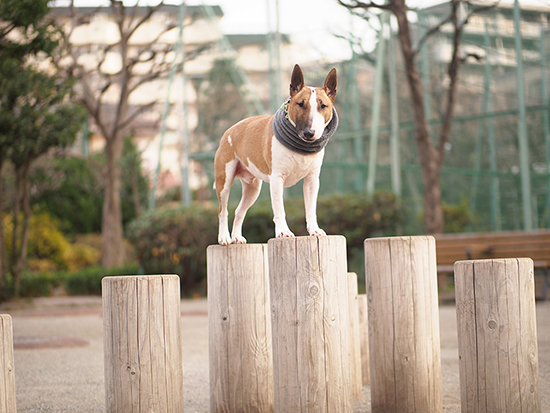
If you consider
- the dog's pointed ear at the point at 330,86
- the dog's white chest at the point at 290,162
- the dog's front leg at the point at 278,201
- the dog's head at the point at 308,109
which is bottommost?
the dog's front leg at the point at 278,201

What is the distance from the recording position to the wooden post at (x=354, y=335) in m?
4.75

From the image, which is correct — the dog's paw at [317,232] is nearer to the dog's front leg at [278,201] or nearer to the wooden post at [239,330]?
the dog's front leg at [278,201]

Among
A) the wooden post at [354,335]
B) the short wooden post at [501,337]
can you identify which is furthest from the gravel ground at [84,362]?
the short wooden post at [501,337]

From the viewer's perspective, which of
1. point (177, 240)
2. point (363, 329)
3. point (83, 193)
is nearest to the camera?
point (363, 329)

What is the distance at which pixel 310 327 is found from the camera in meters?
3.62

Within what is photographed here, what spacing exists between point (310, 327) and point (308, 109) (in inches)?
48.8

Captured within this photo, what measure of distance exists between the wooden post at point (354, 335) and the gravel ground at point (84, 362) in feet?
0.43

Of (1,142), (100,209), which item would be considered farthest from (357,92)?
(100,209)

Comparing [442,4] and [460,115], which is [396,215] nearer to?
[460,115]

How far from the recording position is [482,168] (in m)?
14.7

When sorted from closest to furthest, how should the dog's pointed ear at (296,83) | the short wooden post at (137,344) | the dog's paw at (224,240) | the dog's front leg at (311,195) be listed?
the short wooden post at (137,344), the dog's pointed ear at (296,83), the dog's front leg at (311,195), the dog's paw at (224,240)

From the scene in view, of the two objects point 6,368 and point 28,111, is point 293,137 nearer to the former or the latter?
point 6,368

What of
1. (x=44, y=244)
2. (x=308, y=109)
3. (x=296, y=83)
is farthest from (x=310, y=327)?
(x=44, y=244)

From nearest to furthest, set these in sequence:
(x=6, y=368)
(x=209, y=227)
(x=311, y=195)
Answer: (x=6, y=368) < (x=311, y=195) < (x=209, y=227)
